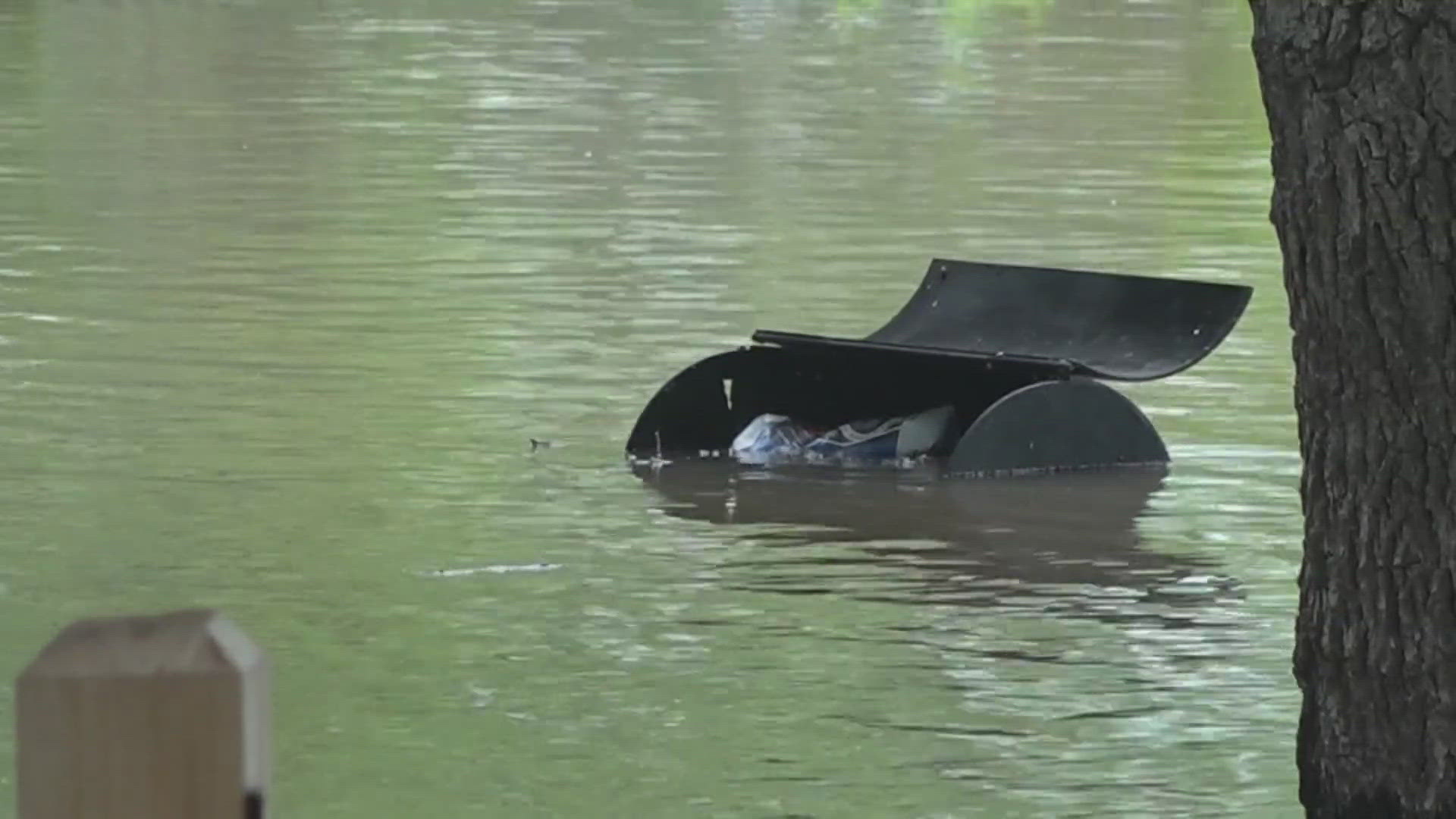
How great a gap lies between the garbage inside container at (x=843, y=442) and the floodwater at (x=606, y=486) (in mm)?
250

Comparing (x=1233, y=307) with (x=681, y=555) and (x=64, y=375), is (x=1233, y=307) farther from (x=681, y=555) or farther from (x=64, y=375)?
(x=64, y=375)

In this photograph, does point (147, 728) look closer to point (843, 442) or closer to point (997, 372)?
point (997, 372)

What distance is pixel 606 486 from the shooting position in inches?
380

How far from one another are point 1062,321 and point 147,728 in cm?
894

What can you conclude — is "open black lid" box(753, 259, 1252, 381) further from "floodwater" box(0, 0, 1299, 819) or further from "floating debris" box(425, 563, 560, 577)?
"floating debris" box(425, 563, 560, 577)

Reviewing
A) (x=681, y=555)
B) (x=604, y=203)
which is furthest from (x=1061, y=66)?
(x=681, y=555)

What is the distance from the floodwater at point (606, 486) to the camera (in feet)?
21.8

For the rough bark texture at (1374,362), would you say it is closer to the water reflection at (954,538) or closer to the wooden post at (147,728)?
the water reflection at (954,538)

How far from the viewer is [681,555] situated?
8648 mm

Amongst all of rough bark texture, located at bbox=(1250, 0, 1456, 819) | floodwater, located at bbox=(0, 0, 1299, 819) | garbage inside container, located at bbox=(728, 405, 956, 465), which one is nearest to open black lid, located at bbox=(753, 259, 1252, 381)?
garbage inside container, located at bbox=(728, 405, 956, 465)

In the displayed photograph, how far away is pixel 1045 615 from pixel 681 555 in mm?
1164

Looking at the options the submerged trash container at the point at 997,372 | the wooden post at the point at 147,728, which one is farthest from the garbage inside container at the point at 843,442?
the wooden post at the point at 147,728

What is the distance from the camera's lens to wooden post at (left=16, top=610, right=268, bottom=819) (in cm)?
194

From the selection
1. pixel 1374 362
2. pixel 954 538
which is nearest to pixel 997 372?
pixel 954 538
